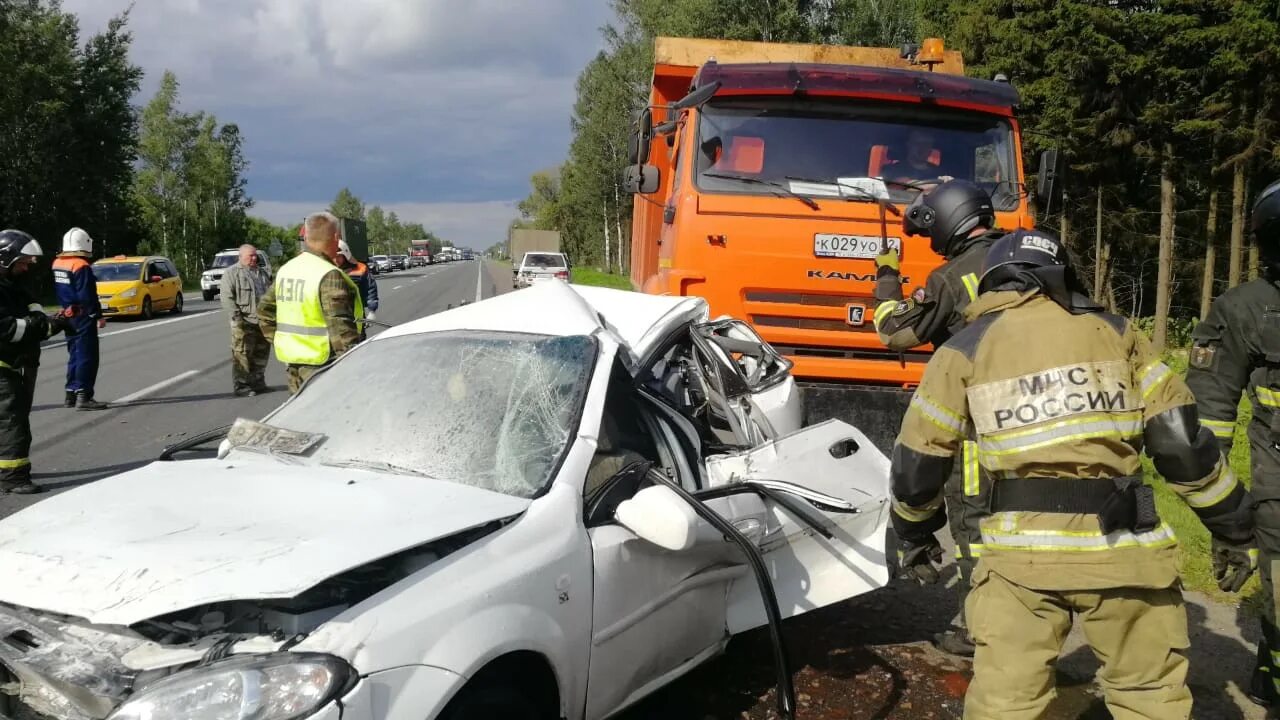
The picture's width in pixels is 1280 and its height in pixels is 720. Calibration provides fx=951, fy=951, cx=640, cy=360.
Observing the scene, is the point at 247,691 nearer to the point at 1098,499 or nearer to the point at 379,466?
the point at 379,466

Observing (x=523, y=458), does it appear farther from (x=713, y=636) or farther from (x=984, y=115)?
(x=984, y=115)

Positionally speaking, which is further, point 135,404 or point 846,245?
point 135,404

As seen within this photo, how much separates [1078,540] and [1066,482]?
153mm

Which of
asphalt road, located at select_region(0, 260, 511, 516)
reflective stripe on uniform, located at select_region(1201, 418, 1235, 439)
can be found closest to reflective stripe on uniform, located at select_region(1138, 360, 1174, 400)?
reflective stripe on uniform, located at select_region(1201, 418, 1235, 439)

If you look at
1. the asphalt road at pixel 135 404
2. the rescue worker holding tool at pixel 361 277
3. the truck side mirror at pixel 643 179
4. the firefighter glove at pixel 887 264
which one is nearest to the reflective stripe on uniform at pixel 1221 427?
the firefighter glove at pixel 887 264

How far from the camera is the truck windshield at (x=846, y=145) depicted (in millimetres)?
6297

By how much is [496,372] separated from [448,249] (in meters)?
134

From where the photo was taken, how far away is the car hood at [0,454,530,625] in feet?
6.97

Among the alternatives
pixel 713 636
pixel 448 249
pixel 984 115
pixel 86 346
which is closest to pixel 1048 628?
pixel 713 636

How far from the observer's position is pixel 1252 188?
72.5 ft

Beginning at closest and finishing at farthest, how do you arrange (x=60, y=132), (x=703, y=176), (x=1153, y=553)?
1. (x=1153, y=553)
2. (x=703, y=176)
3. (x=60, y=132)

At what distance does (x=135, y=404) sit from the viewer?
10133 millimetres

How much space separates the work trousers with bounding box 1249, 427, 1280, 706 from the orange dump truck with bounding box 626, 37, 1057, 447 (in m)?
2.52

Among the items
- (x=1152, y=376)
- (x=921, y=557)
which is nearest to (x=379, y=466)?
(x=921, y=557)
